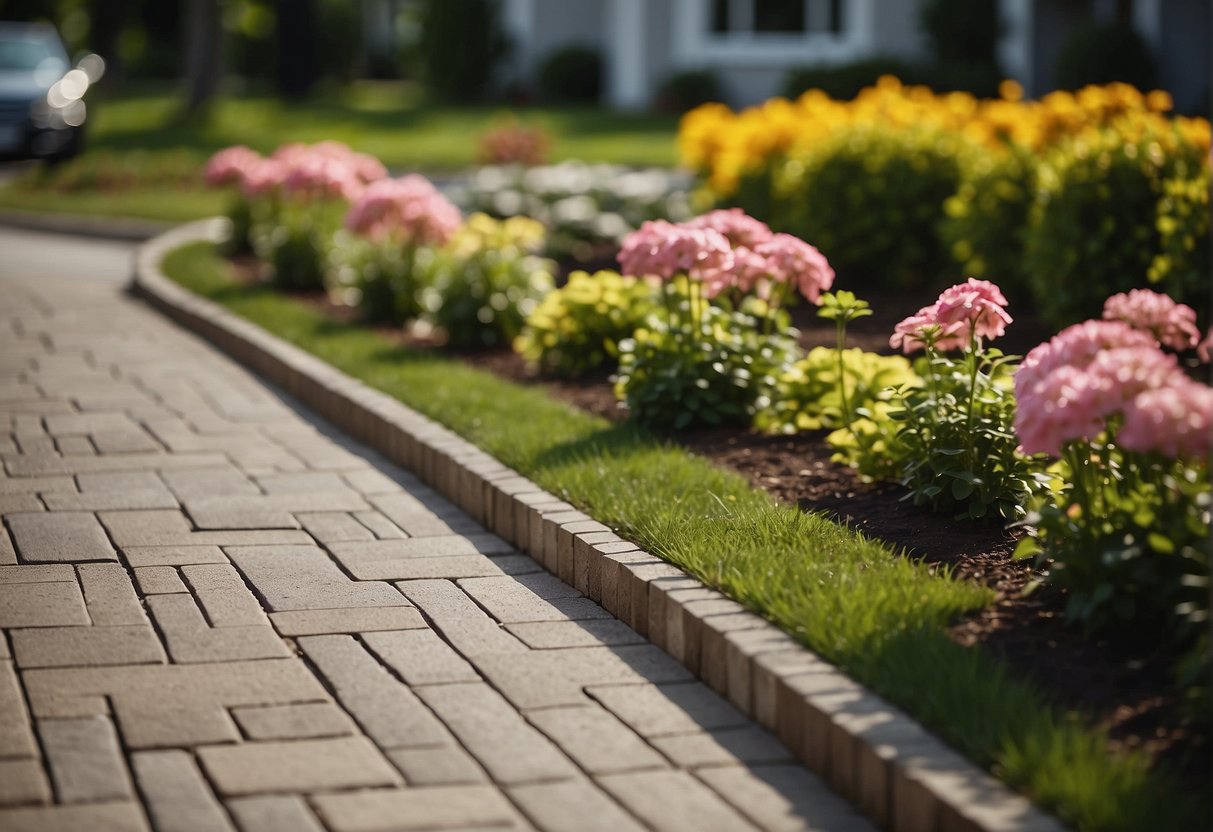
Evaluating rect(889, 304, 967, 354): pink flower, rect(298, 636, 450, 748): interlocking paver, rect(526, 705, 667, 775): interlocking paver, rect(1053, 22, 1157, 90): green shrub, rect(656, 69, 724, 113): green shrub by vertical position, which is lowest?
rect(526, 705, 667, 775): interlocking paver

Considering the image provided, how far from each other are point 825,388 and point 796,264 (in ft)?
1.47

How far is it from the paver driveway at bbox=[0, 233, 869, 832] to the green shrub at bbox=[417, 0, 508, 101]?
23665mm

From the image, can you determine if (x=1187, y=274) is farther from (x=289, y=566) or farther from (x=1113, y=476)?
(x=289, y=566)

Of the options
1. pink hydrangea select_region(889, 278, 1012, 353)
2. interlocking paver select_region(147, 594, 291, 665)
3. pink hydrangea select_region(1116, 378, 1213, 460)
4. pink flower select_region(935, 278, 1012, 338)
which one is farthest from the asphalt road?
pink hydrangea select_region(1116, 378, 1213, 460)

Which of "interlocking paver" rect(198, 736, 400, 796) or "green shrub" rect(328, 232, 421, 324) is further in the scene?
"green shrub" rect(328, 232, 421, 324)

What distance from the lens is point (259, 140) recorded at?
21.6 m

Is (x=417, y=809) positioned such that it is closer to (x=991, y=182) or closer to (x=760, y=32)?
(x=991, y=182)

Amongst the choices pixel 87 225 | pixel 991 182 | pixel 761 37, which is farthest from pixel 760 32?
pixel 991 182

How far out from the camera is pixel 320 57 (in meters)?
39.4

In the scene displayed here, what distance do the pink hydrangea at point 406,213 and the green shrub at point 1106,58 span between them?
15076 millimetres

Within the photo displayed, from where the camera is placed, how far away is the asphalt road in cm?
1201

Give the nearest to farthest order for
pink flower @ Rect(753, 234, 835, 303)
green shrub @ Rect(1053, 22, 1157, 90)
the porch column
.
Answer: pink flower @ Rect(753, 234, 835, 303) → green shrub @ Rect(1053, 22, 1157, 90) → the porch column

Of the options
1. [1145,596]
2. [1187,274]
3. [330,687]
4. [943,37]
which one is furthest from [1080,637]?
[943,37]

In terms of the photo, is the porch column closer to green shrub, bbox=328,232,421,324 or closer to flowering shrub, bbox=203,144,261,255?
flowering shrub, bbox=203,144,261,255
